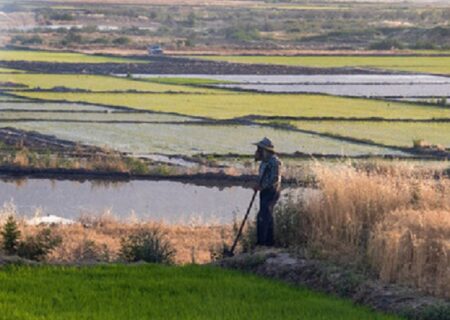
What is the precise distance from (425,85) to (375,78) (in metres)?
3.33

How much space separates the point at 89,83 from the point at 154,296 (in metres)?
29.7

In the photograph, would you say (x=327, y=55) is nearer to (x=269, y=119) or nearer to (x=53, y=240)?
(x=269, y=119)

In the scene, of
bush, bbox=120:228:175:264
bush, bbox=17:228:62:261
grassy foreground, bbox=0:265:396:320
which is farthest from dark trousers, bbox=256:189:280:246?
bush, bbox=17:228:62:261

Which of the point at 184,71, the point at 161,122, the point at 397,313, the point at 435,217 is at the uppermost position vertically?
the point at 184,71

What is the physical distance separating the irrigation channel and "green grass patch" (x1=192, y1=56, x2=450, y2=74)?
87.7 feet

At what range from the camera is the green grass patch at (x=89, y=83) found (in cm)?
3725

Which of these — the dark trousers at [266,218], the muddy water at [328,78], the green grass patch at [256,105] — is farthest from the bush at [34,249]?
the muddy water at [328,78]

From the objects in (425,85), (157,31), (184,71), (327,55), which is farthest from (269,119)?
(157,31)

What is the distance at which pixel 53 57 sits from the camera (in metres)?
50.7

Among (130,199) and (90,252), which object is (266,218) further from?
(130,199)

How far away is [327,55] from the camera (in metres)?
56.2

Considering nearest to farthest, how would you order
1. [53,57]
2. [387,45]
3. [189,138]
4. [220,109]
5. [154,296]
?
[154,296], [189,138], [220,109], [53,57], [387,45]

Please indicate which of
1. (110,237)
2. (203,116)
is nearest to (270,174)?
(110,237)

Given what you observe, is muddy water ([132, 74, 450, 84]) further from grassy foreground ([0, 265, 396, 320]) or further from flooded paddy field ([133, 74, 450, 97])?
grassy foreground ([0, 265, 396, 320])
